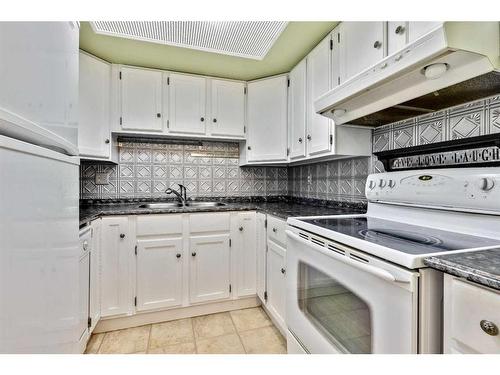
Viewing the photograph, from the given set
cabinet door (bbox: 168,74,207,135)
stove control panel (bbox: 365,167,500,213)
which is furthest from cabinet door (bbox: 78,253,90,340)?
stove control panel (bbox: 365,167,500,213)

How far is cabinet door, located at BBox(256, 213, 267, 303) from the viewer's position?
1.97 meters

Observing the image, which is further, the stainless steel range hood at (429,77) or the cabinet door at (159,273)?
the cabinet door at (159,273)

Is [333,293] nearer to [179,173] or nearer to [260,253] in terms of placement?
[260,253]

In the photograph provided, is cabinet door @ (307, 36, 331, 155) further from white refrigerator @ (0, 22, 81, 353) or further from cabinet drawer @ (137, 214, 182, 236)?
white refrigerator @ (0, 22, 81, 353)

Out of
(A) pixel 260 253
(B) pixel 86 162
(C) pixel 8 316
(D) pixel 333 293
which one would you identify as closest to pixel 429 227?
(D) pixel 333 293

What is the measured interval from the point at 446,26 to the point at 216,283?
6.59 ft

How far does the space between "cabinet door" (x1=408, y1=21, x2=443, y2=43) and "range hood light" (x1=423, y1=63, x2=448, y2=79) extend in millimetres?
131

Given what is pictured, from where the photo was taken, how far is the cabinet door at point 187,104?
7.22ft

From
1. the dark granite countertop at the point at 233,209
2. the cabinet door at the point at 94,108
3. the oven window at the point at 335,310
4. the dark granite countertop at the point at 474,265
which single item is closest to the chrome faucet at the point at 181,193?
the dark granite countertop at the point at 233,209

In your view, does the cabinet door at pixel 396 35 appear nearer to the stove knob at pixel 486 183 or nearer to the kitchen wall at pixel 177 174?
the stove knob at pixel 486 183

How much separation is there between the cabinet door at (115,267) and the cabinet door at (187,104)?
3.13 ft

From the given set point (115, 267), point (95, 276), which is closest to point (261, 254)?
point (115, 267)

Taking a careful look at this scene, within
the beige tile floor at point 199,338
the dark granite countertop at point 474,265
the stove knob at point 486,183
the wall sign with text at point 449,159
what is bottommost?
the beige tile floor at point 199,338
